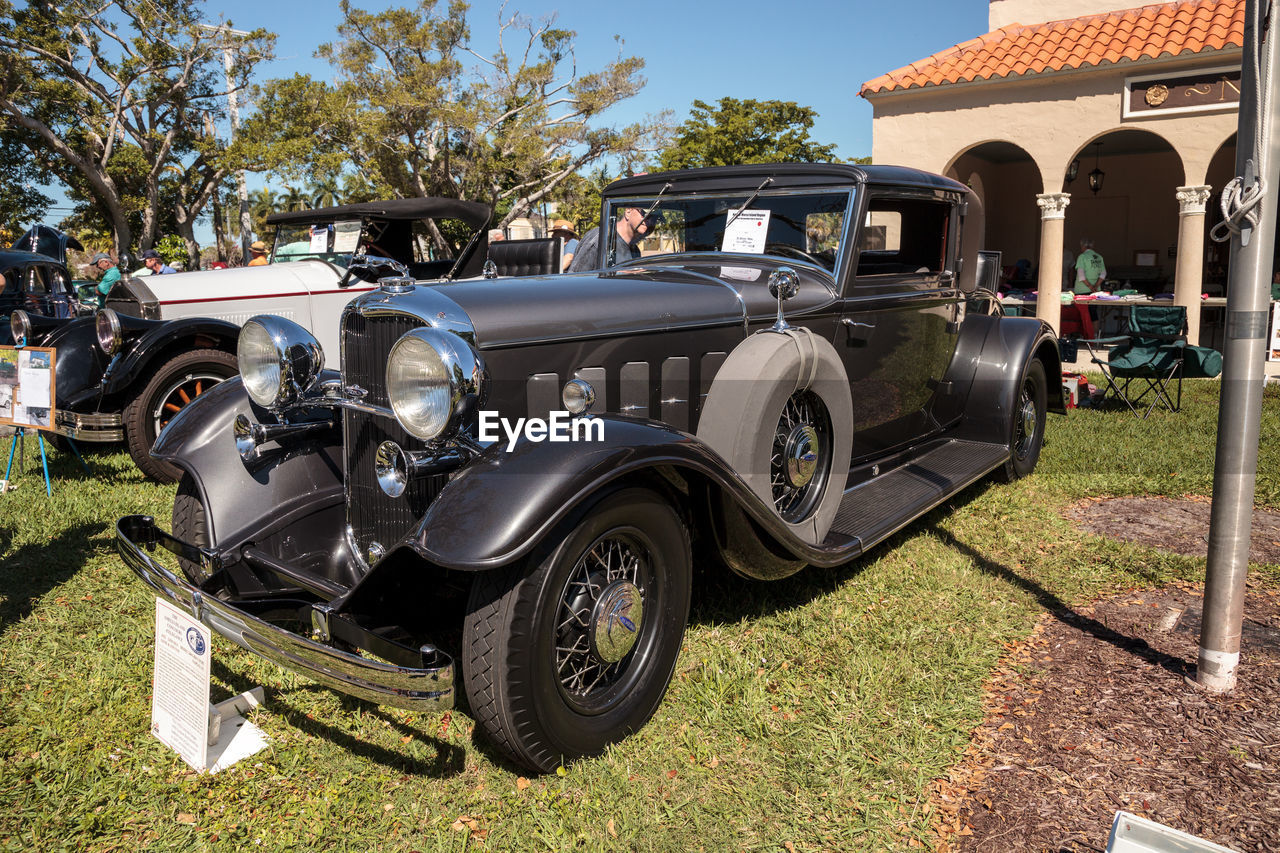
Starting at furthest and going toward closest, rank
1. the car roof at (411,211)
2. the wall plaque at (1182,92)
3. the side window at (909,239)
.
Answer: the wall plaque at (1182,92) < the car roof at (411,211) < the side window at (909,239)

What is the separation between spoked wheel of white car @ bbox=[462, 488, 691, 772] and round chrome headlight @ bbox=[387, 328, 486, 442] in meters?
0.45

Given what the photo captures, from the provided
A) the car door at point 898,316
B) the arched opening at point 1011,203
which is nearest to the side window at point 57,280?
the car door at point 898,316

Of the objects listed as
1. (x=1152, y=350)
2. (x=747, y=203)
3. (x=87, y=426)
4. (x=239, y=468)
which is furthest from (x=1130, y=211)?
(x=239, y=468)

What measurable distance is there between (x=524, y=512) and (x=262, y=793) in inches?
46.6

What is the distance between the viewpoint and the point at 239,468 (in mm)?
3018

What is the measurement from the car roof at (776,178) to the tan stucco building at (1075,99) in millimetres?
7866

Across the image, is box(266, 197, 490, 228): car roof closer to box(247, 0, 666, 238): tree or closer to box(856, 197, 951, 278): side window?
box(856, 197, 951, 278): side window

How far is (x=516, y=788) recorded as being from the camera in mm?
2369

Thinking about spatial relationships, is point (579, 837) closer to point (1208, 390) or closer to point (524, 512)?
point (524, 512)

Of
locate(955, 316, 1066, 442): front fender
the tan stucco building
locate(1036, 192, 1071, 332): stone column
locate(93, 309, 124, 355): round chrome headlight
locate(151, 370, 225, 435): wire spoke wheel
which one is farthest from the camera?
locate(1036, 192, 1071, 332): stone column

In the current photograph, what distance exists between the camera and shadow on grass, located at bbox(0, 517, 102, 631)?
3.58 meters

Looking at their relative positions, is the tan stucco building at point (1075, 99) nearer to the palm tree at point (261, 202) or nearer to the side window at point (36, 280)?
the side window at point (36, 280)

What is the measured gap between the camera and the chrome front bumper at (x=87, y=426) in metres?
5.09

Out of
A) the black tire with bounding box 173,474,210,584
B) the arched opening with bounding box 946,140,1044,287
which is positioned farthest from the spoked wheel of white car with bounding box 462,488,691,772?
the arched opening with bounding box 946,140,1044,287
